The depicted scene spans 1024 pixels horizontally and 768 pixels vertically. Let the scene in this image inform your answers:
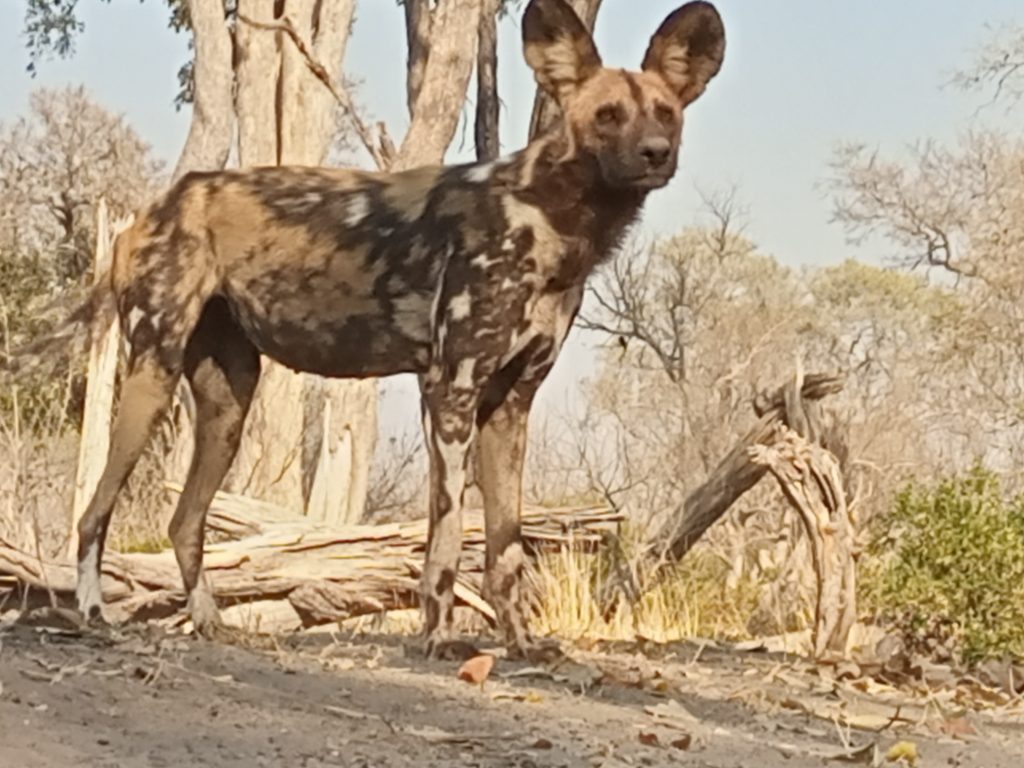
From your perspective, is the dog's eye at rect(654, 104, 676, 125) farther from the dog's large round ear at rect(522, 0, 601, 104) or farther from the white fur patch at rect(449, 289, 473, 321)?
the white fur patch at rect(449, 289, 473, 321)

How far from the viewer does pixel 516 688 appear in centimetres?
501

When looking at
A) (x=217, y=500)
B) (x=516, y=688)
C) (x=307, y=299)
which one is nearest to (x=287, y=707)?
(x=516, y=688)

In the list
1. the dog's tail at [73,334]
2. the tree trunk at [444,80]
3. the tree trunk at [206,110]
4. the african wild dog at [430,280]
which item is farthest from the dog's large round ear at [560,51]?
the tree trunk at [206,110]

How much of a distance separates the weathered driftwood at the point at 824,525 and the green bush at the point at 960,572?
186 mm

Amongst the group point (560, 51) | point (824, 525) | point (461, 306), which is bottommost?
point (824, 525)

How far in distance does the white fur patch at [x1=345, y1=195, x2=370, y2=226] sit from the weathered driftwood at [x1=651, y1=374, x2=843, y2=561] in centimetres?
291

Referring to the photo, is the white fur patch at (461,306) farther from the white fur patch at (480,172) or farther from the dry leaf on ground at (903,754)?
the dry leaf on ground at (903,754)

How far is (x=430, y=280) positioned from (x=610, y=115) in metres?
0.80

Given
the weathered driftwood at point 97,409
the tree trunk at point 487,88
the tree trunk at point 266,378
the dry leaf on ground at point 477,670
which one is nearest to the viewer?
the dry leaf on ground at point 477,670

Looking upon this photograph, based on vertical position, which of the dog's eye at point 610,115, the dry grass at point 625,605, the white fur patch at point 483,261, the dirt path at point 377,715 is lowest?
the dirt path at point 377,715

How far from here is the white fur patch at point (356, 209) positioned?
610cm

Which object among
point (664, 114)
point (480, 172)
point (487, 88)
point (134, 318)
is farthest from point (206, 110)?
point (664, 114)

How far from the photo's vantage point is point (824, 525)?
805cm

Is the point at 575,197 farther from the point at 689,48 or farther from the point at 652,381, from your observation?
the point at 652,381
